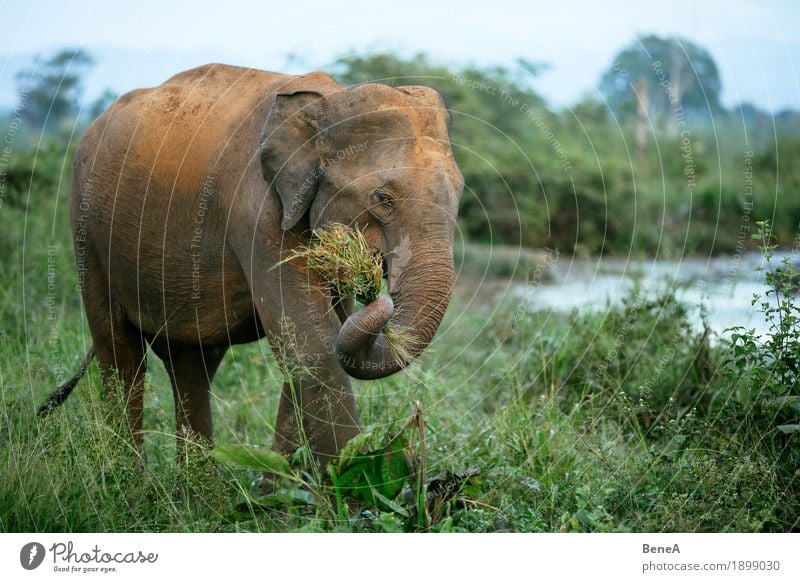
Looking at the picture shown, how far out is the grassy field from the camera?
19.0 ft

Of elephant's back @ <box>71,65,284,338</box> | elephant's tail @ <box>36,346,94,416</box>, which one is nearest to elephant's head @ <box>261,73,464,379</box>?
elephant's back @ <box>71,65,284,338</box>

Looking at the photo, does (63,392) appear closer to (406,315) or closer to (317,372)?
(317,372)

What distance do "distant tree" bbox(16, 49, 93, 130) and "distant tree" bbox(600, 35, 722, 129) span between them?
1078cm

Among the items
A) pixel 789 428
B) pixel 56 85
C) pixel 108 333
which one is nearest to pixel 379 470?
pixel 789 428

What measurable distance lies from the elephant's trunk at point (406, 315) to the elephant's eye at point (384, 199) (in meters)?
0.27

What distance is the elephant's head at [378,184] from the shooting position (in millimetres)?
5711

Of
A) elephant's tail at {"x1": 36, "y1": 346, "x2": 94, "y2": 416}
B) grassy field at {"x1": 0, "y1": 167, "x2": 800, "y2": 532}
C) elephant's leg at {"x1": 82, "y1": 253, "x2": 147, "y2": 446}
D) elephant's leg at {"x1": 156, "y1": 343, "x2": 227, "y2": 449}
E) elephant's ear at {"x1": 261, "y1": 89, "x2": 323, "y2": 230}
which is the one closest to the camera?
grassy field at {"x1": 0, "y1": 167, "x2": 800, "y2": 532}

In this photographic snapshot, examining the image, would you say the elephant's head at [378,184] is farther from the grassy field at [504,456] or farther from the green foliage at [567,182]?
the green foliage at [567,182]

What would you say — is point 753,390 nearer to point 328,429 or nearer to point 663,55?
point 328,429

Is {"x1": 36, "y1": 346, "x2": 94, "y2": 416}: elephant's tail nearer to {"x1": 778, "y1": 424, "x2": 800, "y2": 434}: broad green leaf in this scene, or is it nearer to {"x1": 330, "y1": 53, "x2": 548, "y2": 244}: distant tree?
{"x1": 778, "y1": 424, "x2": 800, "y2": 434}: broad green leaf

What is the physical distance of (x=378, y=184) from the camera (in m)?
5.91

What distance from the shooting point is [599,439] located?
7.00m

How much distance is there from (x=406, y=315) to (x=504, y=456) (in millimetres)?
1350
